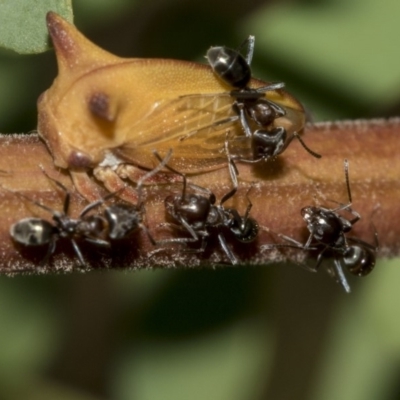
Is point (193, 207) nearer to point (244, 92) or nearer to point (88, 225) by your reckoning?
point (88, 225)

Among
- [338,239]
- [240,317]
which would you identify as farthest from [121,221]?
[240,317]

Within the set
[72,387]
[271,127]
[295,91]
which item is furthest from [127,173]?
[72,387]

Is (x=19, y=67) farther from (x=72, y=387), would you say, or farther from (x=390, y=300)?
(x=390, y=300)

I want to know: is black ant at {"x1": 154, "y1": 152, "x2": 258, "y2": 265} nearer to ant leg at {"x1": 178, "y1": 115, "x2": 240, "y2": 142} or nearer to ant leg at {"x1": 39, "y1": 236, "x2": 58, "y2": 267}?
ant leg at {"x1": 178, "y1": 115, "x2": 240, "y2": 142}

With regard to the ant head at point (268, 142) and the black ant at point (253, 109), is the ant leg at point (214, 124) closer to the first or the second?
the black ant at point (253, 109)

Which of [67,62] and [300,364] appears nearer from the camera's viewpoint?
[67,62]

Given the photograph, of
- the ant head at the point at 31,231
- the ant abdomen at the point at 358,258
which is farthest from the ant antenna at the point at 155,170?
the ant abdomen at the point at 358,258
